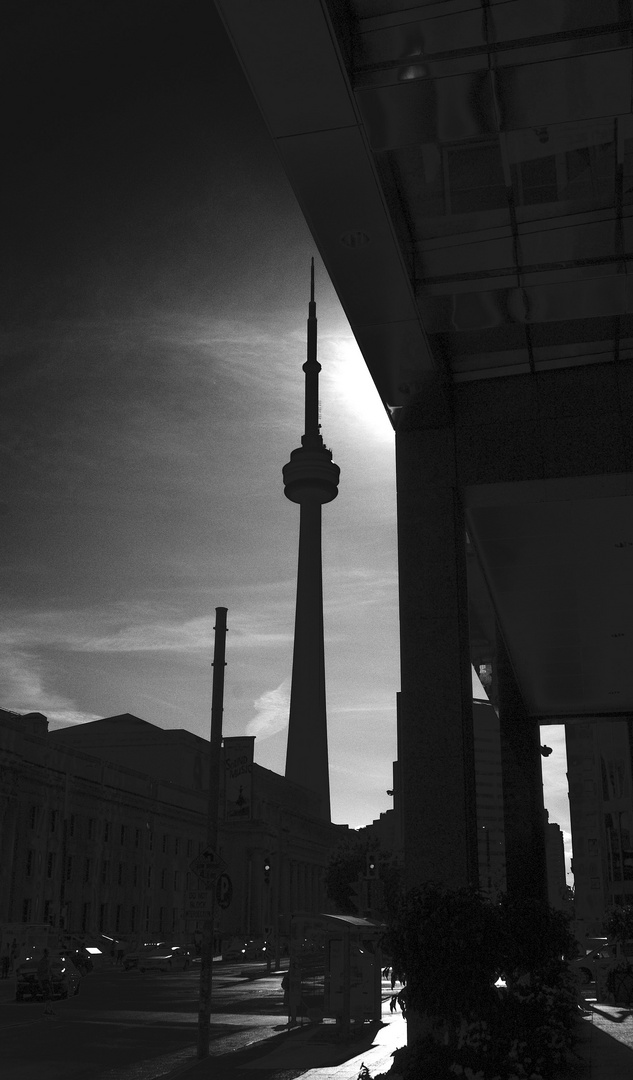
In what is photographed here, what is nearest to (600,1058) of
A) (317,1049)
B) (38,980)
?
(317,1049)

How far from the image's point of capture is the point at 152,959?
207 ft

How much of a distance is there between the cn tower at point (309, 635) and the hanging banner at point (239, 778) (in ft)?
421

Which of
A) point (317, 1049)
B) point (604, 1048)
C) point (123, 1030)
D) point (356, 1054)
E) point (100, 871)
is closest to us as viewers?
Result: point (604, 1048)

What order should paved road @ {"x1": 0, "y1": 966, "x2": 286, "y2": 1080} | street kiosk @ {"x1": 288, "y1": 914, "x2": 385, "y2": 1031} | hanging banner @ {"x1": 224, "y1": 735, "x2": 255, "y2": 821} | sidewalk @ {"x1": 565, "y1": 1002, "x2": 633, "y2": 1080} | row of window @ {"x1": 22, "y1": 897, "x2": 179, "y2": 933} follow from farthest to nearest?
row of window @ {"x1": 22, "y1": 897, "x2": 179, "y2": 933}, hanging banner @ {"x1": 224, "y1": 735, "x2": 255, "y2": 821}, street kiosk @ {"x1": 288, "y1": 914, "x2": 385, "y2": 1031}, paved road @ {"x1": 0, "y1": 966, "x2": 286, "y2": 1080}, sidewalk @ {"x1": 565, "y1": 1002, "x2": 633, "y2": 1080}

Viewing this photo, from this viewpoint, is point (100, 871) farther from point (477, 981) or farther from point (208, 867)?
point (477, 981)

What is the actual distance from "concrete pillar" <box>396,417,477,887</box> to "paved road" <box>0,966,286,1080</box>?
7.14m

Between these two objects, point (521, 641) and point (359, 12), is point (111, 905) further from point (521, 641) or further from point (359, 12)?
point (359, 12)

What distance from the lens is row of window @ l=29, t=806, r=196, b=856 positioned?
236 feet

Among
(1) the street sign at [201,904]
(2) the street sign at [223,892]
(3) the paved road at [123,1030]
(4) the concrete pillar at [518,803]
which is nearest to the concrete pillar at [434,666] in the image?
(3) the paved road at [123,1030]

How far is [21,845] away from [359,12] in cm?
6685

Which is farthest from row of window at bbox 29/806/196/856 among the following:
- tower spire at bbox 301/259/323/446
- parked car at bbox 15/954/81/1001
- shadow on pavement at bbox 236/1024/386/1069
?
tower spire at bbox 301/259/323/446

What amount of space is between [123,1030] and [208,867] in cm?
735

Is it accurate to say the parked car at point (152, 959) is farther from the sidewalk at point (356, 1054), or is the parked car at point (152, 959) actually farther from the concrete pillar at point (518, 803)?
the sidewalk at point (356, 1054)

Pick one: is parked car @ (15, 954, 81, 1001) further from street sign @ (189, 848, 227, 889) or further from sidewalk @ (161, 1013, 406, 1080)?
street sign @ (189, 848, 227, 889)
